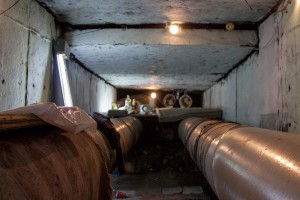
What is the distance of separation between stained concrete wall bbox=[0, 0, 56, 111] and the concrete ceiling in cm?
22

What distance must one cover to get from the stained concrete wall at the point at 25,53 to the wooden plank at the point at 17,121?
3.79ft

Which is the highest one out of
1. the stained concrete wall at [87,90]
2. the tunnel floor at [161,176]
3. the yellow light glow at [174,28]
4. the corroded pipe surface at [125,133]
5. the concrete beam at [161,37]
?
the yellow light glow at [174,28]

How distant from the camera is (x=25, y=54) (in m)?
2.45

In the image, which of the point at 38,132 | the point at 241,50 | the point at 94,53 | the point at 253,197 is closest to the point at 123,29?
the point at 94,53

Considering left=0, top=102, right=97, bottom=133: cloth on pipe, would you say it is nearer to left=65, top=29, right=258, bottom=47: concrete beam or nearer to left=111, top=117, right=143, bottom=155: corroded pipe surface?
left=111, top=117, right=143, bottom=155: corroded pipe surface

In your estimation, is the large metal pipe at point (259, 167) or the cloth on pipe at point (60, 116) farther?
the cloth on pipe at point (60, 116)

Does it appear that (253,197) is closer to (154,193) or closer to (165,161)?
(154,193)

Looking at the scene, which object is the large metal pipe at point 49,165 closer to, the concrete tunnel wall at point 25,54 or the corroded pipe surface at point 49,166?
the corroded pipe surface at point 49,166

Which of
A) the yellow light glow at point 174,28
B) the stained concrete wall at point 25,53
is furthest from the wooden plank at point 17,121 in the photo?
the yellow light glow at point 174,28

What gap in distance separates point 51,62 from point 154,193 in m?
1.85

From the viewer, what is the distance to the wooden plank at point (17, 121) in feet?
2.89

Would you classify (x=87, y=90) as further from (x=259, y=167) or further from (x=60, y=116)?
(x=259, y=167)

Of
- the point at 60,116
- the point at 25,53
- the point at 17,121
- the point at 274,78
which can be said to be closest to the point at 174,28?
the point at 274,78

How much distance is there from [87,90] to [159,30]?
2163 mm
